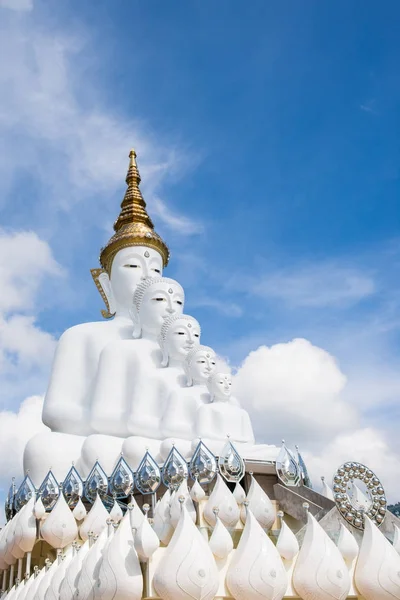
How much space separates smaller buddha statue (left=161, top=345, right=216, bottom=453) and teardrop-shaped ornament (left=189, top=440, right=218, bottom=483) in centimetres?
113

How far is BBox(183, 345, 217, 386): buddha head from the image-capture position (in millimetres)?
13781

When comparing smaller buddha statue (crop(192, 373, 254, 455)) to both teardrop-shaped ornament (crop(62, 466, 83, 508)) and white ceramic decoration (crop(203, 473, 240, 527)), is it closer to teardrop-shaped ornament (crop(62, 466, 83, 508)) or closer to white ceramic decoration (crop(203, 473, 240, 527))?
teardrop-shaped ornament (crop(62, 466, 83, 508))

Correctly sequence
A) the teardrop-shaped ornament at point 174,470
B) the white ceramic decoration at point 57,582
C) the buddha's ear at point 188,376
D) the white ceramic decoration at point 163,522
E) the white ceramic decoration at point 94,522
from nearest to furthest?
the white ceramic decoration at point 57,582
the white ceramic decoration at point 163,522
the white ceramic decoration at point 94,522
the teardrop-shaped ornament at point 174,470
the buddha's ear at point 188,376

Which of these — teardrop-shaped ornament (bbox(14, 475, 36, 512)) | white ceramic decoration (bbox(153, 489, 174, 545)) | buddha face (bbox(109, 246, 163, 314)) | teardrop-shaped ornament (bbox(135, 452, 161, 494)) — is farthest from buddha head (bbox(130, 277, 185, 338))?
white ceramic decoration (bbox(153, 489, 174, 545))

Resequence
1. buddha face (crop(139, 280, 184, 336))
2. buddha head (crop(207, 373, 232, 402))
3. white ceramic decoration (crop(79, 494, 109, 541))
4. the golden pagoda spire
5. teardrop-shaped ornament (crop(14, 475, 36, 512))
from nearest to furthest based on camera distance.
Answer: white ceramic decoration (crop(79, 494, 109, 541)), teardrop-shaped ornament (crop(14, 475, 36, 512)), buddha head (crop(207, 373, 232, 402)), buddha face (crop(139, 280, 184, 336)), the golden pagoda spire

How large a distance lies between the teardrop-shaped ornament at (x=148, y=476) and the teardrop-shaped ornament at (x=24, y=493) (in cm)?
226

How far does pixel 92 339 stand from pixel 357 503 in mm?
10033

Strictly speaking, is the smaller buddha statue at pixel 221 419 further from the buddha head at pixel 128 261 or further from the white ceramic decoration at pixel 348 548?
the white ceramic decoration at pixel 348 548

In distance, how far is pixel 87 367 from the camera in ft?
51.7

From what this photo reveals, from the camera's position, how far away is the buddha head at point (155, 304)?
1562 cm

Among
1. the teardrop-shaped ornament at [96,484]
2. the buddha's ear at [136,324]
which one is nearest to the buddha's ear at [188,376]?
the buddha's ear at [136,324]

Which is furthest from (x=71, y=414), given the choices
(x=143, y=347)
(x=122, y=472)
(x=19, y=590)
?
(x=19, y=590)

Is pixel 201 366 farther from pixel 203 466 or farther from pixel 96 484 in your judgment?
pixel 96 484

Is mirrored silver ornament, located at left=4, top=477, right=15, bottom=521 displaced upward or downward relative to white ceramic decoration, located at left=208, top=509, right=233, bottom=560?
upward
